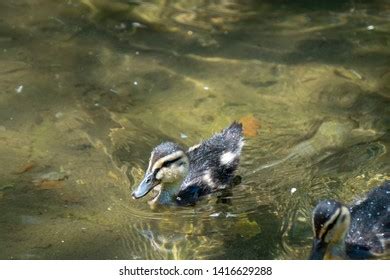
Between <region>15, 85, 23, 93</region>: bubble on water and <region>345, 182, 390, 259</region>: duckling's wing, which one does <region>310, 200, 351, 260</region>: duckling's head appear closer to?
<region>345, 182, 390, 259</region>: duckling's wing

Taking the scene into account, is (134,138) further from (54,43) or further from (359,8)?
(359,8)

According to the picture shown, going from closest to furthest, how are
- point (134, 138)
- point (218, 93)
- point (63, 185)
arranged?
1. point (63, 185)
2. point (134, 138)
3. point (218, 93)

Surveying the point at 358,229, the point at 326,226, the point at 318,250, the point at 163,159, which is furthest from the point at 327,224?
the point at 163,159

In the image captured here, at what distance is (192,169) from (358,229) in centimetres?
128

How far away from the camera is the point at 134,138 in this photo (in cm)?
650

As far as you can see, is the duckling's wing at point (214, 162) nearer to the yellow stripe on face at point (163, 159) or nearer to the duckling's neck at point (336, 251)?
the yellow stripe on face at point (163, 159)

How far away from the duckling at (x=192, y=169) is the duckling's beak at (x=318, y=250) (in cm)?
110

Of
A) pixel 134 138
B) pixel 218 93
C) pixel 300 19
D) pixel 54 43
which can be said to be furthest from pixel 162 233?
pixel 300 19

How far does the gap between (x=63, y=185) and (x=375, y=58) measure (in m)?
3.28

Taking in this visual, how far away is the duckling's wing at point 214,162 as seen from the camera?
6.03 metres

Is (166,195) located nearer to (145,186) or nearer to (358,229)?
(145,186)

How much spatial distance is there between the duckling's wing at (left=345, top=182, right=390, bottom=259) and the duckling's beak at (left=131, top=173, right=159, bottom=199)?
1.30 meters

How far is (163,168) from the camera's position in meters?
5.78

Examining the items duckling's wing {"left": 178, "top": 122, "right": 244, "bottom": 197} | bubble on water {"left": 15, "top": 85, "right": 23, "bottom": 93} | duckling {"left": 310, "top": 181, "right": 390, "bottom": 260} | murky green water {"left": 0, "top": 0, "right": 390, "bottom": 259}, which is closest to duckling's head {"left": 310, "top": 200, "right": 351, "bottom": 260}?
duckling {"left": 310, "top": 181, "right": 390, "bottom": 260}
